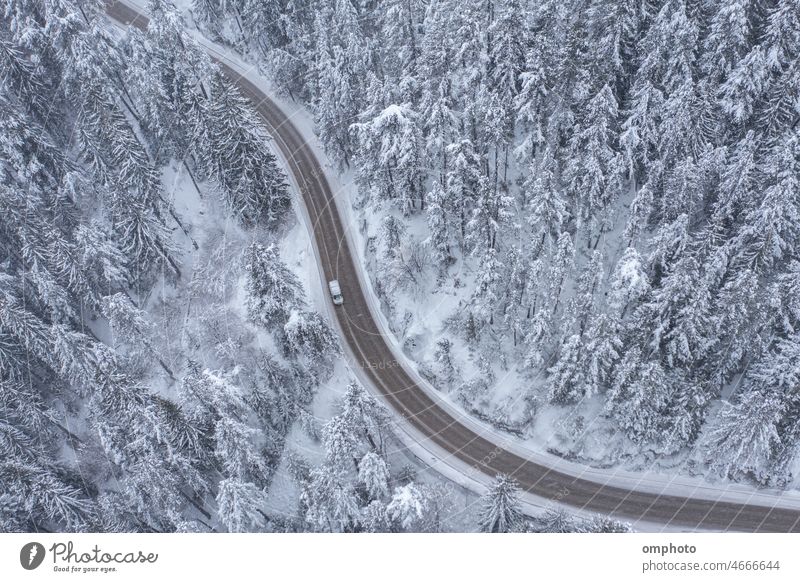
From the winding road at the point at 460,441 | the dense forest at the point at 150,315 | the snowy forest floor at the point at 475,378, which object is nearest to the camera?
the dense forest at the point at 150,315

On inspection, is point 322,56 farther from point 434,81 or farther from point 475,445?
point 475,445

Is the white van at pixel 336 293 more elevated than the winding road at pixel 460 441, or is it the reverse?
the white van at pixel 336 293

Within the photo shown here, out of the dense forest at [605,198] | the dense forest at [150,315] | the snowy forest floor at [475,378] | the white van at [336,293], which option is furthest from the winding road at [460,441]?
the dense forest at [150,315]

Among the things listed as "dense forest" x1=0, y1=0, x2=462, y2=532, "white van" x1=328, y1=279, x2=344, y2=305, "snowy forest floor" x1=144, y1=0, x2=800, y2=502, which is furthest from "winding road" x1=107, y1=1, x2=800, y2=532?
"dense forest" x1=0, y1=0, x2=462, y2=532

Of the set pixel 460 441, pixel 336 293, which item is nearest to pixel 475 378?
pixel 460 441
